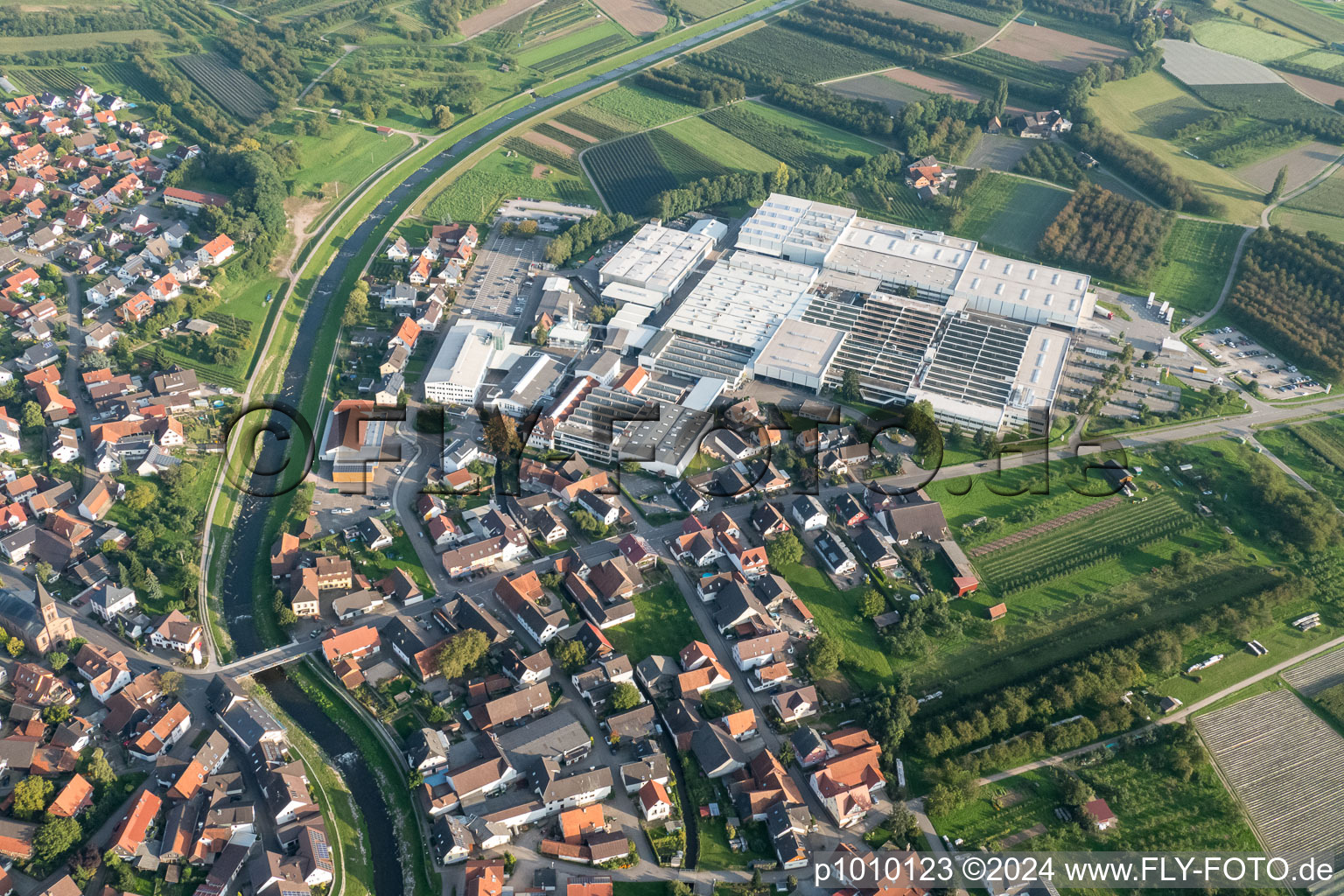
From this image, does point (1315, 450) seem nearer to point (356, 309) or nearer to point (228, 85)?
point (356, 309)

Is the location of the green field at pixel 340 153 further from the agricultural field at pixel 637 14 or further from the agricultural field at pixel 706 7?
the agricultural field at pixel 706 7

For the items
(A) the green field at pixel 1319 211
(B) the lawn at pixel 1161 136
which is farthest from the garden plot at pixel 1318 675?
(A) the green field at pixel 1319 211

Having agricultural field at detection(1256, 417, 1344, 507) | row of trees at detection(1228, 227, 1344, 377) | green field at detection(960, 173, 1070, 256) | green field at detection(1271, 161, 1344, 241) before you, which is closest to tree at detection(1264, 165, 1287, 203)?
green field at detection(1271, 161, 1344, 241)

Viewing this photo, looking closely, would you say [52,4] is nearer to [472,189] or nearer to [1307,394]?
[472,189]

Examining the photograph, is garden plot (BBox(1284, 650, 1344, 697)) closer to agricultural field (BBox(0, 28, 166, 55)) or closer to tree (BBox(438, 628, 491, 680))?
tree (BBox(438, 628, 491, 680))

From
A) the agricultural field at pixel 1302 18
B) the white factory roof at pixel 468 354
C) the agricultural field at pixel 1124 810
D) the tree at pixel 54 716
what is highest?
the agricultural field at pixel 1302 18

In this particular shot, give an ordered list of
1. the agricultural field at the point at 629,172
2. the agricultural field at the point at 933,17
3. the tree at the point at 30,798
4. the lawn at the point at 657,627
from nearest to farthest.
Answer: the tree at the point at 30,798
the lawn at the point at 657,627
the agricultural field at the point at 629,172
the agricultural field at the point at 933,17

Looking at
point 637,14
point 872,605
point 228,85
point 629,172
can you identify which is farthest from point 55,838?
point 637,14
